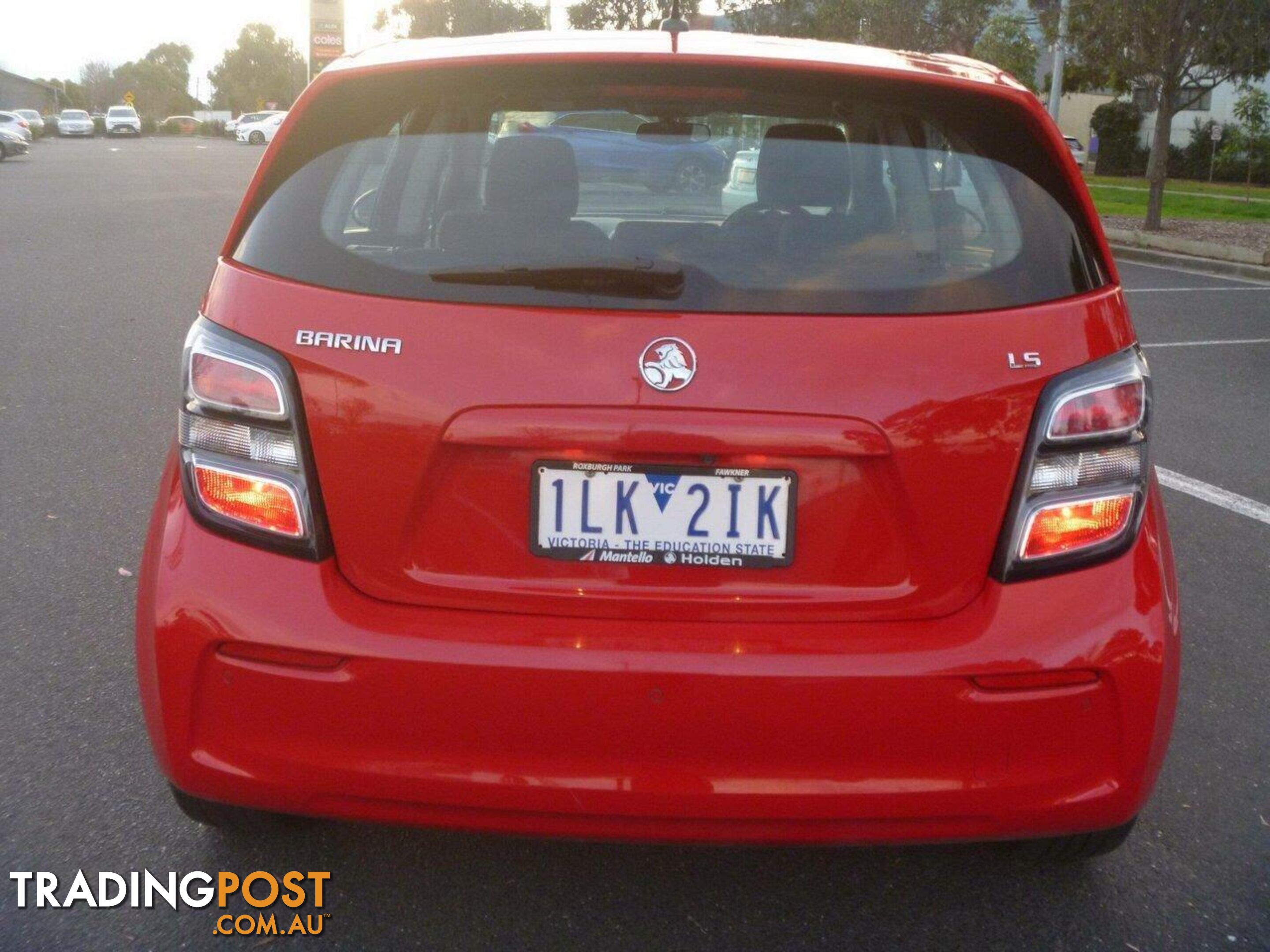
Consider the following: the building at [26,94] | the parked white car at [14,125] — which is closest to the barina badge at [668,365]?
the parked white car at [14,125]

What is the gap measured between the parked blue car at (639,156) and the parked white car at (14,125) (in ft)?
164

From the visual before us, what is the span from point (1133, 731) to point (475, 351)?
125 centimetres

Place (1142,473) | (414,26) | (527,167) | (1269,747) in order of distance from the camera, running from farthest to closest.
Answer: (414,26) < (1269,747) < (527,167) < (1142,473)

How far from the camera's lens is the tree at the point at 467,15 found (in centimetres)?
7269

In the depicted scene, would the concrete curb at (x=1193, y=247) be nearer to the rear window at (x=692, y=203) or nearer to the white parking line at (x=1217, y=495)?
the white parking line at (x=1217, y=495)

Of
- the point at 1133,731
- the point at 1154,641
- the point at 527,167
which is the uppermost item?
the point at 527,167

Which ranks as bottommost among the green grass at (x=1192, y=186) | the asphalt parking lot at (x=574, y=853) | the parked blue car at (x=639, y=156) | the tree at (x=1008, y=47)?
the green grass at (x=1192, y=186)

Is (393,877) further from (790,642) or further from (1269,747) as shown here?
(1269,747)

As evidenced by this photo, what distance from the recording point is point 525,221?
2412mm

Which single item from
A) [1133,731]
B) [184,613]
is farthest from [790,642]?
[184,613]

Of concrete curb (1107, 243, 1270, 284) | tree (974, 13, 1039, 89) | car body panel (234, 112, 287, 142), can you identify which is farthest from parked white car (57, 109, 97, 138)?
concrete curb (1107, 243, 1270, 284)

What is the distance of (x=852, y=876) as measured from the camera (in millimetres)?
2840

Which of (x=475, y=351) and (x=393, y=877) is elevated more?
(x=475, y=351)

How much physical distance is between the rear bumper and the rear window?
1.72ft
